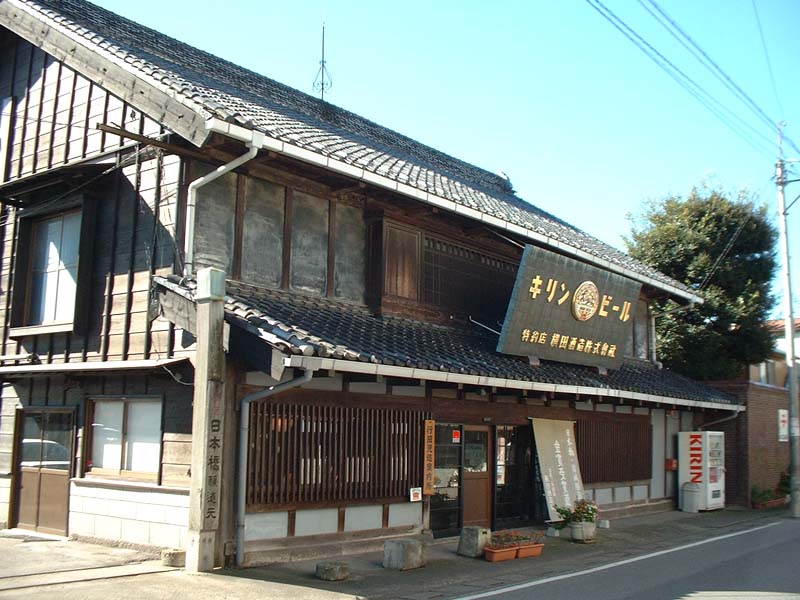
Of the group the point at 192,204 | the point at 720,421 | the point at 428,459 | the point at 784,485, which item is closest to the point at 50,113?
the point at 192,204

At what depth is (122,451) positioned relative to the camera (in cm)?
1147

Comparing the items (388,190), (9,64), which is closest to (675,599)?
(388,190)

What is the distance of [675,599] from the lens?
889cm

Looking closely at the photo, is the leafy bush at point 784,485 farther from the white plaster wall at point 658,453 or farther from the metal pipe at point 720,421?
the white plaster wall at point 658,453

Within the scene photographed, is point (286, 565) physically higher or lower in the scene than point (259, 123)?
lower

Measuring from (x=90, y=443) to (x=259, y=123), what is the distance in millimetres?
5799

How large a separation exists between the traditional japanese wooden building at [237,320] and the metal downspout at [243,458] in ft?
0.10

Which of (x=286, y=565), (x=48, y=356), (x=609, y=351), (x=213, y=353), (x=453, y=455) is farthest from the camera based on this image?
(x=609, y=351)

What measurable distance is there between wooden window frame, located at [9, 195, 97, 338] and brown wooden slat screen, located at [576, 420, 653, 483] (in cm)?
1104

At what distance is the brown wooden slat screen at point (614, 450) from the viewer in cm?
1749

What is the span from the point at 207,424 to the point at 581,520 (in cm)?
820

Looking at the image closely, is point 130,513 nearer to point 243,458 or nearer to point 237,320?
Answer: point 243,458

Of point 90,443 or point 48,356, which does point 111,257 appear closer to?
point 48,356

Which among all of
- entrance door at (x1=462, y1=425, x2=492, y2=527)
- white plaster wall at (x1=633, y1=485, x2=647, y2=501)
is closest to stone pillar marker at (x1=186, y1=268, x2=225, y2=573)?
entrance door at (x1=462, y1=425, x2=492, y2=527)
